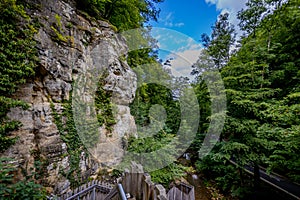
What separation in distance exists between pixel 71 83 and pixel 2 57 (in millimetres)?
1501

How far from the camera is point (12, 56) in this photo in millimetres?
3006

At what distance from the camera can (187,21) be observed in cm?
752

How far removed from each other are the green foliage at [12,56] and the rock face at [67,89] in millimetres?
140

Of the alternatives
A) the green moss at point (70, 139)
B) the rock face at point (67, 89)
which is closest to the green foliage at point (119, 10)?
the rock face at point (67, 89)

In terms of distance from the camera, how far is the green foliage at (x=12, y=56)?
2809 millimetres

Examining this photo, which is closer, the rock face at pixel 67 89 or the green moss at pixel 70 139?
the rock face at pixel 67 89

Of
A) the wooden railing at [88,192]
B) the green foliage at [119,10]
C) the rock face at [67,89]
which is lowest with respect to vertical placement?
the wooden railing at [88,192]

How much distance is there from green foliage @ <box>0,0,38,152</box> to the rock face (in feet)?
0.46

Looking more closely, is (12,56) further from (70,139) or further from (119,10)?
(119,10)

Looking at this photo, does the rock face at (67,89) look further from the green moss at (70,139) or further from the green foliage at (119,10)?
the green foliage at (119,10)

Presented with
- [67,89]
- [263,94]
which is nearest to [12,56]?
[67,89]

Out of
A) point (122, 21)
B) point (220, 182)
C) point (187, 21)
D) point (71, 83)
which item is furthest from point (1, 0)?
point (220, 182)

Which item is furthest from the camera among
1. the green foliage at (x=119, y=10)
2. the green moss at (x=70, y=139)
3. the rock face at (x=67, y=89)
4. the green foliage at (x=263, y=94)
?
the green foliage at (x=119, y=10)

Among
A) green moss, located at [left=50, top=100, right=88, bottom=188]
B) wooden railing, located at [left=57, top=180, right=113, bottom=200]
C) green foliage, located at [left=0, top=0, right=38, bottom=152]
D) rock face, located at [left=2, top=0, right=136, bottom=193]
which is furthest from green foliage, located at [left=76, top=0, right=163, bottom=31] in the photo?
wooden railing, located at [left=57, top=180, right=113, bottom=200]
